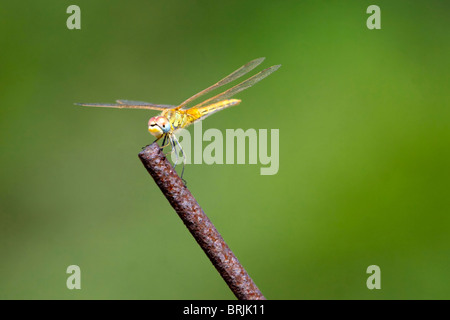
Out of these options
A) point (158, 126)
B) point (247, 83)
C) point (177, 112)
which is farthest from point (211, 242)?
point (247, 83)

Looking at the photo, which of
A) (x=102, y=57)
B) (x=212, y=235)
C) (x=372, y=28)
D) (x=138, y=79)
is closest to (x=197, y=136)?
(x=138, y=79)

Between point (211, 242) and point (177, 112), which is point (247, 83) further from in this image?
point (211, 242)

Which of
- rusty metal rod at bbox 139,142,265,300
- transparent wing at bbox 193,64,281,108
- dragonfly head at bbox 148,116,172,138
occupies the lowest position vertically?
rusty metal rod at bbox 139,142,265,300

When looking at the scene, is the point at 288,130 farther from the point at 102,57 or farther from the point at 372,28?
the point at 102,57

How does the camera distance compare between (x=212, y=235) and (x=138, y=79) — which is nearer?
(x=212, y=235)

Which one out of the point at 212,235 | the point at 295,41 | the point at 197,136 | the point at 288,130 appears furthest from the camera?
the point at 295,41

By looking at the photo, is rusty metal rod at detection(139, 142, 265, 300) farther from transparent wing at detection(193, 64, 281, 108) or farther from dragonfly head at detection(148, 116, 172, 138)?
transparent wing at detection(193, 64, 281, 108)

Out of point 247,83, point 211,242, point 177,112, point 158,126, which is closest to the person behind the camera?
point 211,242

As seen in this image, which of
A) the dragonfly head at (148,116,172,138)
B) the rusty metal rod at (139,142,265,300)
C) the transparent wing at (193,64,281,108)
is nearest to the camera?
the rusty metal rod at (139,142,265,300)

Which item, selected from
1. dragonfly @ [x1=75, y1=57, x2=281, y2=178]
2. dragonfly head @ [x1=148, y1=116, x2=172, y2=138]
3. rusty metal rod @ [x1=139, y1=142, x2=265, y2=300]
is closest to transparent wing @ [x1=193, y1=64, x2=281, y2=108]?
dragonfly @ [x1=75, y1=57, x2=281, y2=178]
